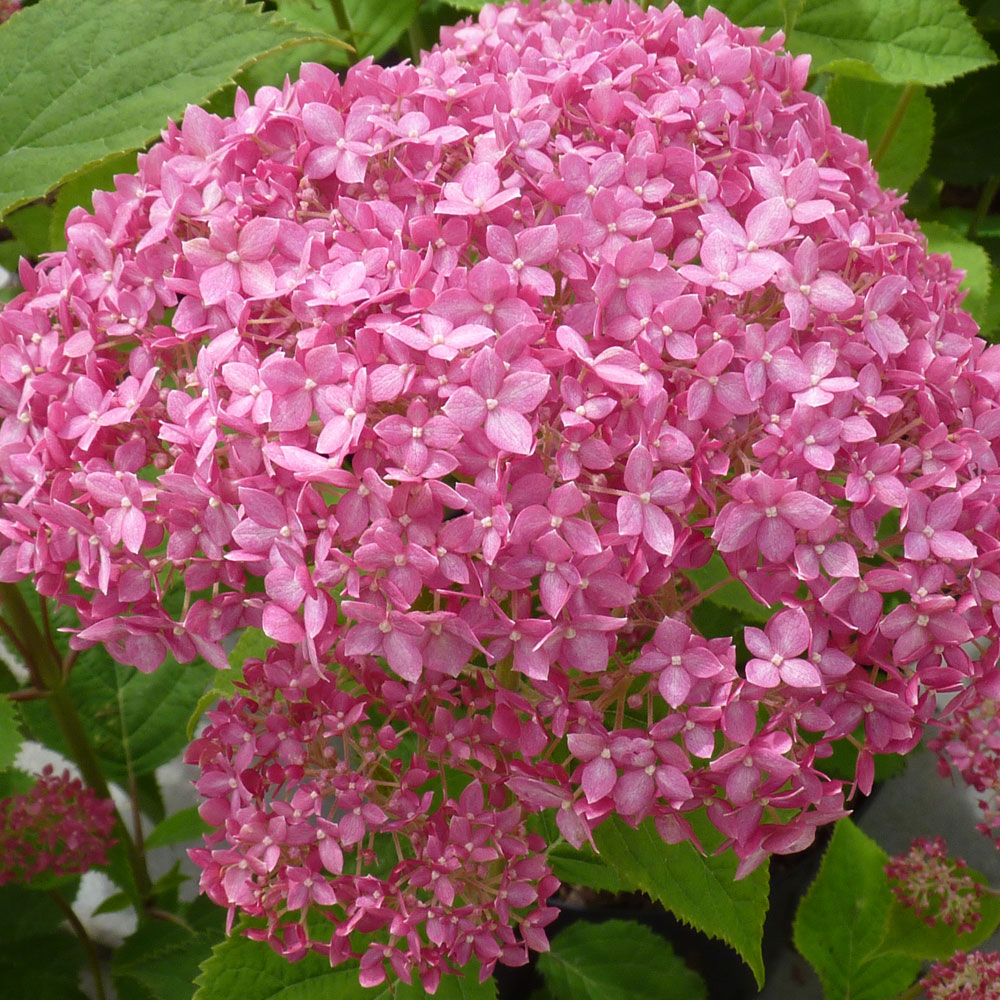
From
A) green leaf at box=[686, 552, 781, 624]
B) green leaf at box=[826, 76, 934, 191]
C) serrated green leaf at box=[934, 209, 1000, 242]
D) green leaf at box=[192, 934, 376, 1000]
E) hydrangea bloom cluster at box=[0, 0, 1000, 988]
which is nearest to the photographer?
hydrangea bloom cluster at box=[0, 0, 1000, 988]

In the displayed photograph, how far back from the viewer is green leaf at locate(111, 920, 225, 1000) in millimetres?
1029

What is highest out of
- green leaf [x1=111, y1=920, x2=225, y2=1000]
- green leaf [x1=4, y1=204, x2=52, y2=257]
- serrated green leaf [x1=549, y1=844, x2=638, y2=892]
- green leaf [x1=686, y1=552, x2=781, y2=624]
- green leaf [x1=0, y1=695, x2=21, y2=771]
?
green leaf [x1=4, y1=204, x2=52, y2=257]

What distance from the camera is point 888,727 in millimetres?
592

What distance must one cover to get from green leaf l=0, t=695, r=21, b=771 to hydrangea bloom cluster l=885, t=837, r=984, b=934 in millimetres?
753

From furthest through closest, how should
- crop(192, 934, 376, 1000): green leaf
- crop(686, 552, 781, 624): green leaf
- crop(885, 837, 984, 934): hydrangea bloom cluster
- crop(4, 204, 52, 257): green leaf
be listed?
crop(4, 204, 52, 257): green leaf → crop(885, 837, 984, 934): hydrangea bloom cluster → crop(686, 552, 781, 624): green leaf → crop(192, 934, 376, 1000): green leaf

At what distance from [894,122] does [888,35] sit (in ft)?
0.33

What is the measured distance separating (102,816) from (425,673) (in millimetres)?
579

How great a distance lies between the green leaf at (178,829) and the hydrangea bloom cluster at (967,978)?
71 cm

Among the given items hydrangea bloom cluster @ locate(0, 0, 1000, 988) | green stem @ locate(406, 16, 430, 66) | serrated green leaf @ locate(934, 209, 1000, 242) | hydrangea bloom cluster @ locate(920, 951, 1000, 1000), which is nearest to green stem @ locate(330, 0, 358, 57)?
green stem @ locate(406, 16, 430, 66)

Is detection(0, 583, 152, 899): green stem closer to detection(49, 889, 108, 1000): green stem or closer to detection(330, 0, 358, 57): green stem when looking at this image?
detection(49, 889, 108, 1000): green stem

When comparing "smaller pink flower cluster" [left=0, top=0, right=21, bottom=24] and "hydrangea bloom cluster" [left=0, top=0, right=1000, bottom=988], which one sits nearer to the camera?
"hydrangea bloom cluster" [left=0, top=0, right=1000, bottom=988]

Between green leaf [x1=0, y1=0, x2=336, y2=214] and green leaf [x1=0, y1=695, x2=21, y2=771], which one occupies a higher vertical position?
green leaf [x1=0, y1=0, x2=336, y2=214]

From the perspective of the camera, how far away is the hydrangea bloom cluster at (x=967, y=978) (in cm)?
89

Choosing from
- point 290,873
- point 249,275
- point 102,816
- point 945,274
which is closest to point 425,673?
point 290,873
